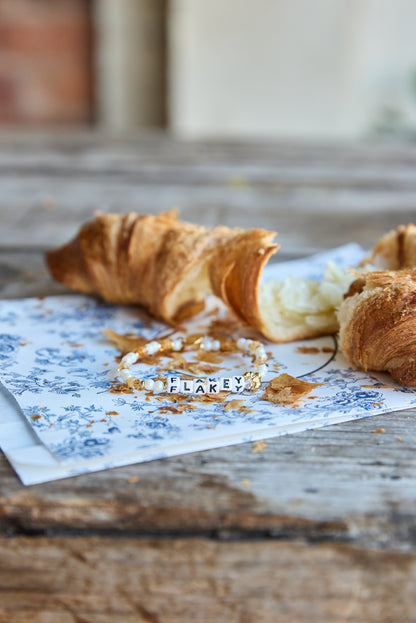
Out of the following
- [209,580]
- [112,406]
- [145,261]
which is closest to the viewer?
[209,580]

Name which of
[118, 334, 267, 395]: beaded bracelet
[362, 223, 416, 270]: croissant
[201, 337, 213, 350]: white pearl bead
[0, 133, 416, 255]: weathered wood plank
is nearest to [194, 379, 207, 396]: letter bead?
[118, 334, 267, 395]: beaded bracelet

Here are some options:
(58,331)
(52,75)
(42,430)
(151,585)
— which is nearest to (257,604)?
(151,585)

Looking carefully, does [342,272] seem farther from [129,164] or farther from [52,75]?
[52,75]

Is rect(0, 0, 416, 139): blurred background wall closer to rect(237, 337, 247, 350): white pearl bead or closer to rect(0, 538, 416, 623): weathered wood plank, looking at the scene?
rect(237, 337, 247, 350): white pearl bead

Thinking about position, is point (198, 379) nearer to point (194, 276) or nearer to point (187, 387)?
point (187, 387)

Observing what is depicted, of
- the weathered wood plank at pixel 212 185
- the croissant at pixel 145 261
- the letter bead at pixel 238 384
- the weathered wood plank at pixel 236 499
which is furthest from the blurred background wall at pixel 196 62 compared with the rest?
the weathered wood plank at pixel 236 499

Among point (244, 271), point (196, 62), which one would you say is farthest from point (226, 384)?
point (196, 62)
